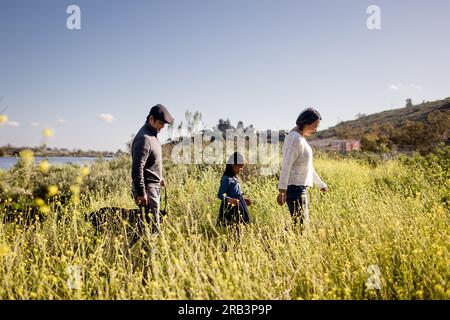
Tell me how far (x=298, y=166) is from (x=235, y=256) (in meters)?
1.22

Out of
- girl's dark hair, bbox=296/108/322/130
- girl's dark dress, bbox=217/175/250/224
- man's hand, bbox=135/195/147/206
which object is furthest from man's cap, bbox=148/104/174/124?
girl's dark hair, bbox=296/108/322/130

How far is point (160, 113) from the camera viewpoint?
3857 mm

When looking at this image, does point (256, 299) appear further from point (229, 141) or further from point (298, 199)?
Answer: point (229, 141)

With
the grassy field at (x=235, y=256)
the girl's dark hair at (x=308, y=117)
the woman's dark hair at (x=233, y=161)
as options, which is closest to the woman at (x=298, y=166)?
the girl's dark hair at (x=308, y=117)

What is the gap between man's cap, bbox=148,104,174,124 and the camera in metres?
3.86

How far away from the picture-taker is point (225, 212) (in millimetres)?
4531

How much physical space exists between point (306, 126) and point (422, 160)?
6.47 meters

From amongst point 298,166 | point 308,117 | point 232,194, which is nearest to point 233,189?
point 232,194

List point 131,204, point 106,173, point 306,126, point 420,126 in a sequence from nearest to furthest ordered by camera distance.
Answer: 1. point 306,126
2. point 131,204
3. point 106,173
4. point 420,126

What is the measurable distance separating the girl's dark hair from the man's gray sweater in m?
1.67

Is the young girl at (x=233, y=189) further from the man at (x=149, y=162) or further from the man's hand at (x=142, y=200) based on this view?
the man's hand at (x=142, y=200)

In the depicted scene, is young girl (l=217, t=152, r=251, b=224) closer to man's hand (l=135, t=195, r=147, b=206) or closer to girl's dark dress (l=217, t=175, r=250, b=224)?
girl's dark dress (l=217, t=175, r=250, b=224)

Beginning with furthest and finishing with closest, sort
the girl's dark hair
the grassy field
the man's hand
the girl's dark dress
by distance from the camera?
the girl's dark dress, the girl's dark hair, the man's hand, the grassy field
